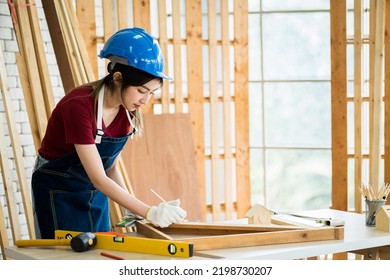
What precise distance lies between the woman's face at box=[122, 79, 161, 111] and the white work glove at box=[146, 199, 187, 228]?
47cm

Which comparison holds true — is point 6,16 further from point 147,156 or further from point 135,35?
point 135,35

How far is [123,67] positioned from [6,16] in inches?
104

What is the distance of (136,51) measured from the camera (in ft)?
9.51

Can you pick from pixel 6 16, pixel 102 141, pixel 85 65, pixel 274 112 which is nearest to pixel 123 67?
pixel 102 141

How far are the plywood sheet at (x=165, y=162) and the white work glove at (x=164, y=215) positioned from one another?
2823 millimetres

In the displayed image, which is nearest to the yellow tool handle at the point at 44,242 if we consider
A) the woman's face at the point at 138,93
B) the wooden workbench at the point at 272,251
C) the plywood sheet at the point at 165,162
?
the wooden workbench at the point at 272,251

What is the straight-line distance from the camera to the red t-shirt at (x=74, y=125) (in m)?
2.86

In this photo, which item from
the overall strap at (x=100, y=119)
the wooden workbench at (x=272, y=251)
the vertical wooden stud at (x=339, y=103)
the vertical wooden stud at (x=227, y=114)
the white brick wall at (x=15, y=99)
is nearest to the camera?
the wooden workbench at (x=272, y=251)

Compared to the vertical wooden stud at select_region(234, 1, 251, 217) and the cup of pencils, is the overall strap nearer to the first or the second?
the cup of pencils

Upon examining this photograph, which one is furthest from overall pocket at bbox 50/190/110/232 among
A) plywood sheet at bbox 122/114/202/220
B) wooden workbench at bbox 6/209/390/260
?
plywood sheet at bbox 122/114/202/220

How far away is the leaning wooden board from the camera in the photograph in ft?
8.82

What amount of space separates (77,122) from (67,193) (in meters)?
0.46

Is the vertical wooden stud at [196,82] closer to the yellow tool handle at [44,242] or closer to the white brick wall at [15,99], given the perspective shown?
the white brick wall at [15,99]

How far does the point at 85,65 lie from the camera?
4.50m
